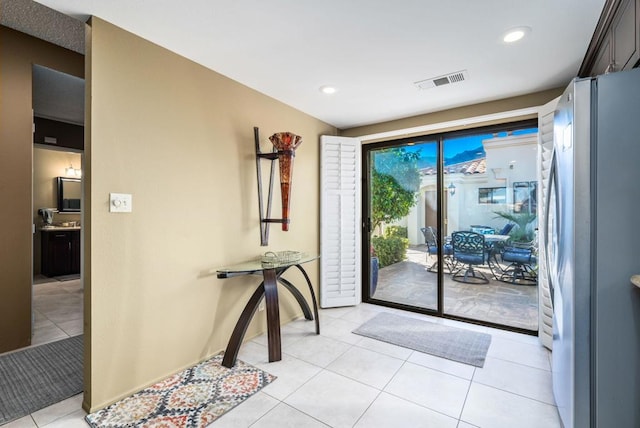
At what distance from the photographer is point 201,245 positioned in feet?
7.92

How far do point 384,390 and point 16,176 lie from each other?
3559mm

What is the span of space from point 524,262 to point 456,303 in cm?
85

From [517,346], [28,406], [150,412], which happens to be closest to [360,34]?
[150,412]

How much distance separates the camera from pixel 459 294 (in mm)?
3486

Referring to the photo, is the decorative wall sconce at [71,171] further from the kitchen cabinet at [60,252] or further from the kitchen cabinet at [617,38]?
the kitchen cabinet at [617,38]

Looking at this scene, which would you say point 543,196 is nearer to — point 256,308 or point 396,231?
point 396,231

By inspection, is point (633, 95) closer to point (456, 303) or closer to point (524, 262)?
point (524, 262)

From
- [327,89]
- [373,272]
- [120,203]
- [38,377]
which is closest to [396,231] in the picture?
[373,272]

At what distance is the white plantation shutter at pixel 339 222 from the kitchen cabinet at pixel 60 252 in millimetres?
4958

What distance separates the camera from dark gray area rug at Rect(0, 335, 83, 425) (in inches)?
74.0

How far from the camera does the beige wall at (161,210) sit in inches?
72.7

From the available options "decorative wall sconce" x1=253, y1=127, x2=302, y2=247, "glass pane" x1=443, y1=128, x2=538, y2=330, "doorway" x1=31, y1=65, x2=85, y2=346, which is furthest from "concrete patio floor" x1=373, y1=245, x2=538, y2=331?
"doorway" x1=31, y1=65, x2=85, y2=346

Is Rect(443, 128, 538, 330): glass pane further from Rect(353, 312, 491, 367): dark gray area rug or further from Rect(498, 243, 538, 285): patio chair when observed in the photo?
Rect(353, 312, 491, 367): dark gray area rug

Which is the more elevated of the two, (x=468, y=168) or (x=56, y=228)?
(x=468, y=168)
